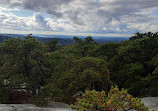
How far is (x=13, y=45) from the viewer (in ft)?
57.1

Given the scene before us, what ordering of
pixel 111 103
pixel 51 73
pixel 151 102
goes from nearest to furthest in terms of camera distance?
1. pixel 111 103
2. pixel 51 73
3. pixel 151 102

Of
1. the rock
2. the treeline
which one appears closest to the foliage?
the treeline

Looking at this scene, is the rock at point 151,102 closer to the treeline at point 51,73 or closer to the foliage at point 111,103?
the treeline at point 51,73

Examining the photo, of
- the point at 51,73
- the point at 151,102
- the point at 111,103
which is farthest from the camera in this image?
the point at 151,102

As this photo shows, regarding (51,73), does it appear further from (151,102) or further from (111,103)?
(151,102)

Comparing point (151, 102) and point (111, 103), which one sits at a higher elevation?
point (111, 103)

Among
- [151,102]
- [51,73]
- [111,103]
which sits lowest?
[151,102]

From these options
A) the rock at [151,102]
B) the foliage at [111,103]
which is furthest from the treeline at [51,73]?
the foliage at [111,103]

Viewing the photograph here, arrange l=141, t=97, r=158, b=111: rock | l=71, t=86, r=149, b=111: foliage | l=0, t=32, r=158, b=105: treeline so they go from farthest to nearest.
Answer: l=141, t=97, r=158, b=111: rock < l=0, t=32, r=158, b=105: treeline < l=71, t=86, r=149, b=111: foliage

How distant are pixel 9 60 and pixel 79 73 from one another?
9.85m

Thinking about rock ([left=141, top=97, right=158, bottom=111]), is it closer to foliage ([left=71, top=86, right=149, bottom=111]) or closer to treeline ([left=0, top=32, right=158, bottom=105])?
treeline ([left=0, top=32, right=158, bottom=105])

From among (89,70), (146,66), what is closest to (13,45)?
(89,70)

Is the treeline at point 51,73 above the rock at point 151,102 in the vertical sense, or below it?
above

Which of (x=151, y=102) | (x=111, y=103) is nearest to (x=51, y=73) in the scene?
(x=111, y=103)
